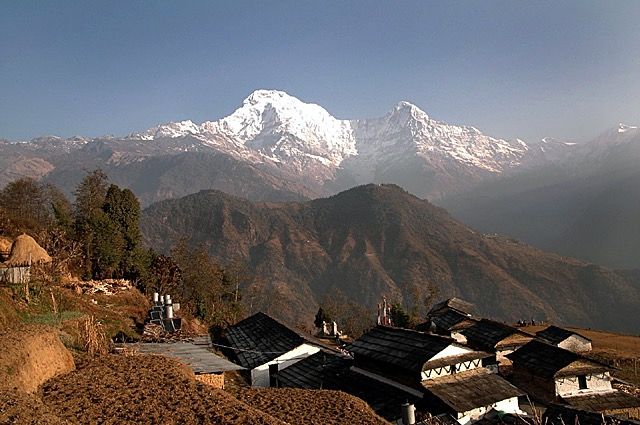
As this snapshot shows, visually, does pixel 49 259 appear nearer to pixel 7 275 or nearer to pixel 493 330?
pixel 7 275

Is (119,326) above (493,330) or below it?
above

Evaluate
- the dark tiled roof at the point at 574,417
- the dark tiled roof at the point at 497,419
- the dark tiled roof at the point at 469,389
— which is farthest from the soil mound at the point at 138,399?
the dark tiled roof at the point at 574,417

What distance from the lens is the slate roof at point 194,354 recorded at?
1560 centimetres

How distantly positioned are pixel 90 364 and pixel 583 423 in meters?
17.3

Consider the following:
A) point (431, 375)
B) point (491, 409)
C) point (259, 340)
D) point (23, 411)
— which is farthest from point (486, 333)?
point (23, 411)

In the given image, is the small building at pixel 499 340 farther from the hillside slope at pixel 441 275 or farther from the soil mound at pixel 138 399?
the hillside slope at pixel 441 275

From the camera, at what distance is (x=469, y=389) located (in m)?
21.7

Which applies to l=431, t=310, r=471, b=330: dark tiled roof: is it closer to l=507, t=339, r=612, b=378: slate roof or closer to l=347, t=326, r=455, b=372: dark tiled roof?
l=507, t=339, r=612, b=378: slate roof

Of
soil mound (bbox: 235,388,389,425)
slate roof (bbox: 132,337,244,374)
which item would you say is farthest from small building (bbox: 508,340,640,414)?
slate roof (bbox: 132,337,244,374)

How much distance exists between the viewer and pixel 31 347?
991 cm

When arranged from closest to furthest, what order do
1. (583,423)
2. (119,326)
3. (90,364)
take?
(90,364) → (583,423) → (119,326)

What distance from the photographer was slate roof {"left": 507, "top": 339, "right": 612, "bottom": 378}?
2888 cm

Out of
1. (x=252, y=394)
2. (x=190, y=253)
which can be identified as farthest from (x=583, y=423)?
(x=190, y=253)

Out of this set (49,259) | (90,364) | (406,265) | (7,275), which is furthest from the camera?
(406,265)
